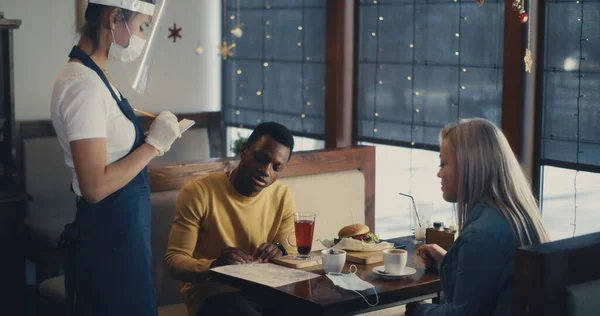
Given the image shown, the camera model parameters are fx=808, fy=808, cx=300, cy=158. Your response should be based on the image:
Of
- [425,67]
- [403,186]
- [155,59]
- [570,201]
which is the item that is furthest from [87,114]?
[155,59]

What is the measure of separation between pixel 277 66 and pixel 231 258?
11.5ft

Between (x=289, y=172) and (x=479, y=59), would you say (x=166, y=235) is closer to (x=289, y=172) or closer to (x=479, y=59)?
(x=289, y=172)

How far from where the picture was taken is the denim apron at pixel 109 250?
2.36 metres

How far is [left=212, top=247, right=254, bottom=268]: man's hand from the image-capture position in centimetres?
275

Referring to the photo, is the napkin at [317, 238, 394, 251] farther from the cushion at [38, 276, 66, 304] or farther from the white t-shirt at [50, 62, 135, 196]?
the cushion at [38, 276, 66, 304]

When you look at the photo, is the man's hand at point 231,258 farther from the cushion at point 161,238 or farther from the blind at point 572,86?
the blind at point 572,86

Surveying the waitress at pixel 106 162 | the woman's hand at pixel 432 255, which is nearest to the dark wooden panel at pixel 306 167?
the waitress at pixel 106 162

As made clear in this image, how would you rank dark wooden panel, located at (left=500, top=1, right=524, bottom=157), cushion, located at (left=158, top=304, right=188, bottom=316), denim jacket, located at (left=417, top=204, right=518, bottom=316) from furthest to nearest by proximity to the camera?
dark wooden panel, located at (left=500, top=1, right=524, bottom=157) → cushion, located at (left=158, top=304, right=188, bottom=316) → denim jacket, located at (left=417, top=204, right=518, bottom=316)

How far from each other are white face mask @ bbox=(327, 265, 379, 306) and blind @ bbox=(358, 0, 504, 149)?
204cm

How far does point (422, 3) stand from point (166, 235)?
224cm

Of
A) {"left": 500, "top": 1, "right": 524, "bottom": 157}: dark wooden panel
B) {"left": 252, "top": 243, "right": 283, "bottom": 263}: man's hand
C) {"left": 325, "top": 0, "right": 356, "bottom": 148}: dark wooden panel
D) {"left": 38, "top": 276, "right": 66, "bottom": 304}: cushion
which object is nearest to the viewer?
{"left": 252, "top": 243, "right": 283, "bottom": 263}: man's hand

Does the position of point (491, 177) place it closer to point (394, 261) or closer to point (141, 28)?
point (394, 261)

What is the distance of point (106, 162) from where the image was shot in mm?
2271

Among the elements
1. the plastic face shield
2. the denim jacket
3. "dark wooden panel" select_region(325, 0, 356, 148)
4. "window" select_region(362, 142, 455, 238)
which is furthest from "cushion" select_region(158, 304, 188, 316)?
"dark wooden panel" select_region(325, 0, 356, 148)
